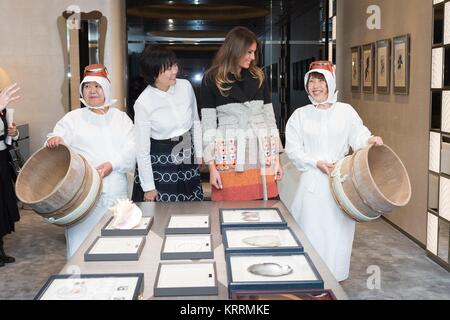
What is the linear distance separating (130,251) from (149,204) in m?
0.88

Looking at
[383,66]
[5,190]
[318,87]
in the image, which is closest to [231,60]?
[318,87]

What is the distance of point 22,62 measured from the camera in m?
6.86

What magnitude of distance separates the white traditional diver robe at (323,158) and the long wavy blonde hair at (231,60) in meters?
0.38

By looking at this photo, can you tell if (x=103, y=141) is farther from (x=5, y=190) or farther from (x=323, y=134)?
(x=5, y=190)

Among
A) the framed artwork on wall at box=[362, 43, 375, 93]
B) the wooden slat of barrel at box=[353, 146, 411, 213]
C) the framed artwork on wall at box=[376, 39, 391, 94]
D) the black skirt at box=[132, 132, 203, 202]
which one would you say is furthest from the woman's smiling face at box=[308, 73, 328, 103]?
the framed artwork on wall at box=[362, 43, 375, 93]

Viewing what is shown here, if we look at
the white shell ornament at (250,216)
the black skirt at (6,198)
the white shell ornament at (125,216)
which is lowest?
the black skirt at (6,198)

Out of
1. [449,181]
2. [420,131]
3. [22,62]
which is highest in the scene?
[22,62]

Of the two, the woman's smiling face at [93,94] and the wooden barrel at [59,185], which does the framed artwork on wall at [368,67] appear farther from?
the wooden barrel at [59,185]

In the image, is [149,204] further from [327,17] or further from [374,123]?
[327,17]

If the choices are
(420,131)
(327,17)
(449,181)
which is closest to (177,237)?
(449,181)

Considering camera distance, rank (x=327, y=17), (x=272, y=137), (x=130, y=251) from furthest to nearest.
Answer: (x=327, y=17) < (x=272, y=137) < (x=130, y=251)

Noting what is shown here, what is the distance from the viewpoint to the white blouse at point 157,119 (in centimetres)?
334

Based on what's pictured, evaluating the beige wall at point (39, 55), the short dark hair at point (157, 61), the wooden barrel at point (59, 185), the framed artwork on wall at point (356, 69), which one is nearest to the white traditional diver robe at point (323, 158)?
the short dark hair at point (157, 61)

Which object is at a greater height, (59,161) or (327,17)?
(327,17)
